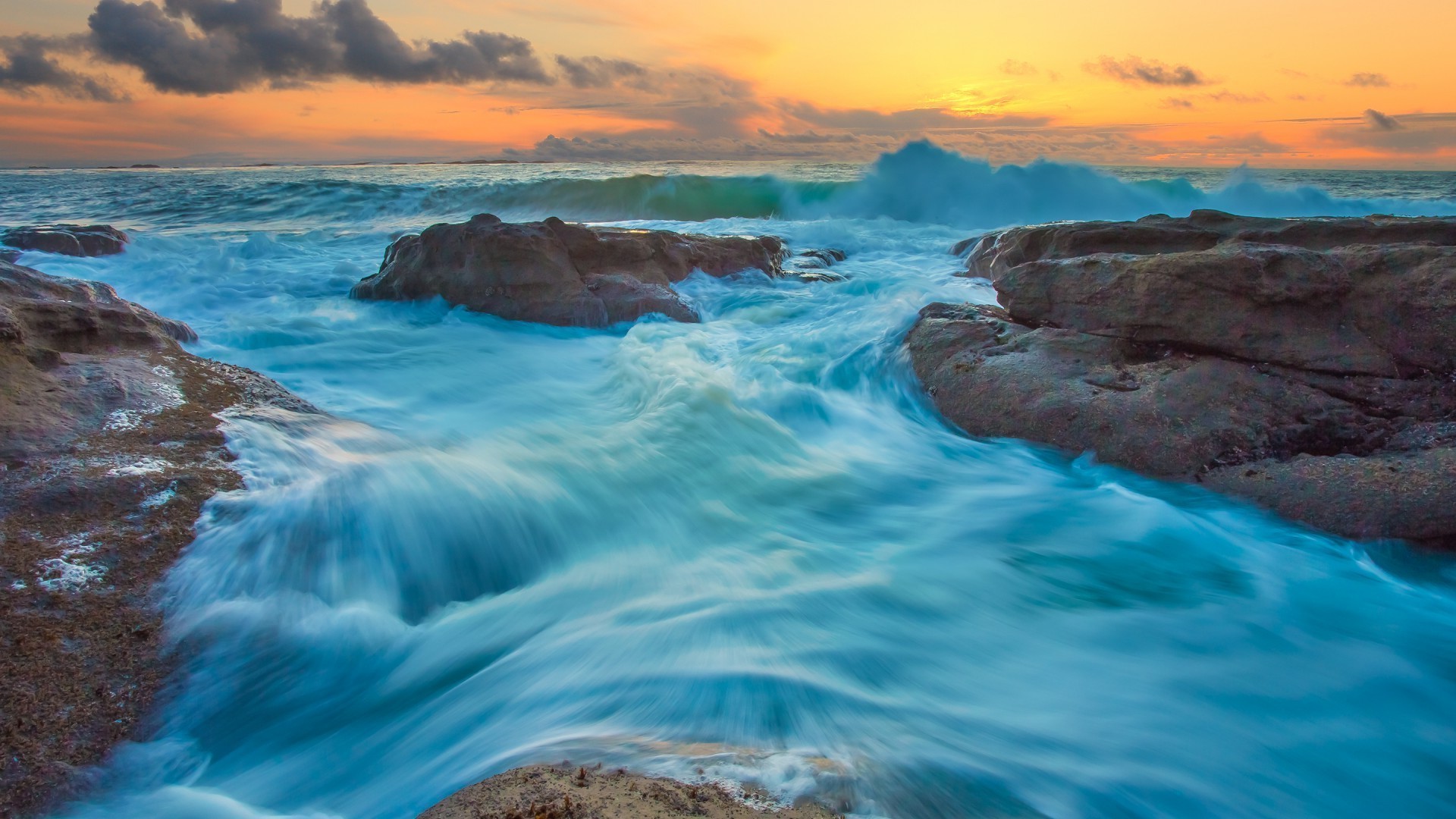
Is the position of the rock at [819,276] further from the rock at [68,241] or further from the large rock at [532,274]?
the rock at [68,241]

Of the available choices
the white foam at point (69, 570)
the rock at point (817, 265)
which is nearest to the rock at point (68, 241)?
the rock at point (817, 265)

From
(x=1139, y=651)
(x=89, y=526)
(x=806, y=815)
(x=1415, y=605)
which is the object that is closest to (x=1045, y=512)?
(x=1139, y=651)

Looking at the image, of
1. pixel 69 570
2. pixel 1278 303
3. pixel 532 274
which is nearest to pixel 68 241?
pixel 532 274

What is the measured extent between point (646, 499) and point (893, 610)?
1.54 m

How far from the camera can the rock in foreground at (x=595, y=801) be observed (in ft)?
4.94

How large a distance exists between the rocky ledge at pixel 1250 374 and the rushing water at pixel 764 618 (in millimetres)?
196

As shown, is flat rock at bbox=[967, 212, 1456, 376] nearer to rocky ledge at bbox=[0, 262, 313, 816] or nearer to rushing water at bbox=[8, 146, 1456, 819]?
rushing water at bbox=[8, 146, 1456, 819]

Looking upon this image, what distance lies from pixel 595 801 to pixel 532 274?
6.68m

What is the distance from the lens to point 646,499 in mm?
4078

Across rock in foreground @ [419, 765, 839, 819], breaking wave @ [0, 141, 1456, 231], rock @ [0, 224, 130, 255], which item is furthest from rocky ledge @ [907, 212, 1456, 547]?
breaking wave @ [0, 141, 1456, 231]

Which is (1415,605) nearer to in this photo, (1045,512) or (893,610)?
(1045,512)

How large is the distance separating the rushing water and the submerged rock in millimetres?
7487

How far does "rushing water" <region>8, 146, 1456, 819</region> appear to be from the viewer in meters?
2.07

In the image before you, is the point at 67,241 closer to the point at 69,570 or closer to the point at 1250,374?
the point at 69,570
